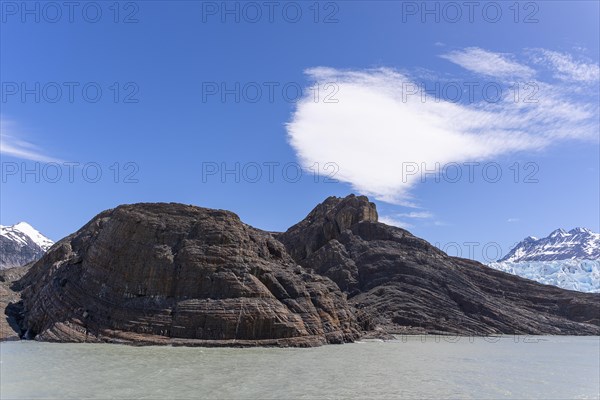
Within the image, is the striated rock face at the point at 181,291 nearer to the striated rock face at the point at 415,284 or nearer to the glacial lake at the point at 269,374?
the glacial lake at the point at 269,374

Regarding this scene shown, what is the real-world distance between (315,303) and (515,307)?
73.6 meters

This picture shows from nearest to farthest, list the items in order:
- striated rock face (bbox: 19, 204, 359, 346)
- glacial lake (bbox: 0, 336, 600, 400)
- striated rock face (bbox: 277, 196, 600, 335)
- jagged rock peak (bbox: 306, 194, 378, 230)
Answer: glacial lake (bbox: 0, 336, 600, 400) → striated rock face (bbox: 19, 204, 359, 346) → striated rock face (bbox: 277, 196, 600, 335) → jagged rock peak (bbox: 306, 194, 378, 230)

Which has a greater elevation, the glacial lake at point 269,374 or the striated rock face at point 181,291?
the striated rock face at point 181,291

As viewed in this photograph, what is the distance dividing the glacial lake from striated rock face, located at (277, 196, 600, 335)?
152ft

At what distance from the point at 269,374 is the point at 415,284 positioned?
77.5 meters

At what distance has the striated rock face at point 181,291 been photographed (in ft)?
163

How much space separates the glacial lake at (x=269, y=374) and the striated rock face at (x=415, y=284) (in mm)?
46395

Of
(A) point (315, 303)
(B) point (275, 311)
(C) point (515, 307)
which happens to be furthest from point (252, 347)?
(C) point (515, 307)

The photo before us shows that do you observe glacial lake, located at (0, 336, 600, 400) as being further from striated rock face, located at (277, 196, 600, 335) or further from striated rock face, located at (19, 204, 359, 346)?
striated rock face, located at (277, 196, 600, 335)

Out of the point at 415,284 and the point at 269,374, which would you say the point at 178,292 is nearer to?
the point at 269,374

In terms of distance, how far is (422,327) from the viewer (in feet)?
306

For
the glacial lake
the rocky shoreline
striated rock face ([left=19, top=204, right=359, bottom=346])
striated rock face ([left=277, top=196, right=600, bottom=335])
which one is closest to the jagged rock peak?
striated rock face ([left=277, top=196, right=600, bottom=335])

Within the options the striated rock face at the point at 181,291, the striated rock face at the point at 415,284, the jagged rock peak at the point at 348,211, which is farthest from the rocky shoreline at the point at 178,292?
the jagged rock peak at the point at 348,211

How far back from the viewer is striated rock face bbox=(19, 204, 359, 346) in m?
49.5
